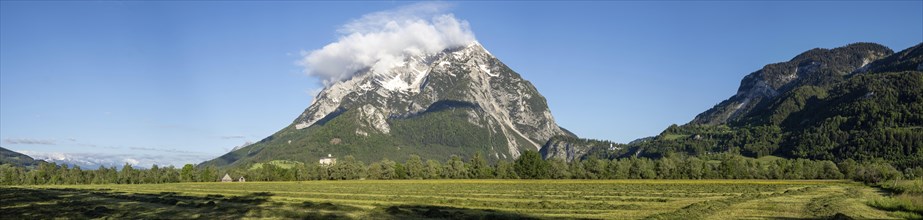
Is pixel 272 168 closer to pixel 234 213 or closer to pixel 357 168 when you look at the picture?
pixel 357 168

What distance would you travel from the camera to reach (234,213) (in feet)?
145

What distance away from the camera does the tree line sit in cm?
14838

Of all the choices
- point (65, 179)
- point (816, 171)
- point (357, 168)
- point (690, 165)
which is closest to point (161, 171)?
point (65, 179)

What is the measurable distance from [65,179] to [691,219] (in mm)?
199725

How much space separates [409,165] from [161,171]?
277ft

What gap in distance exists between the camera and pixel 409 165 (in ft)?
597

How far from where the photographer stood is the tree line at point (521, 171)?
14838 cm

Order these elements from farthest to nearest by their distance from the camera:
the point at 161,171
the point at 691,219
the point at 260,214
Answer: the point at 161,171 < the point at 260,214 < the point at 691,219

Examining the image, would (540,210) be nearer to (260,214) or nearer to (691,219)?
(691,219)

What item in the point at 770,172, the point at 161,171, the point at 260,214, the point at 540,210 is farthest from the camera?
the point at 161,171

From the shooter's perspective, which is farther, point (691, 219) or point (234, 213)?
point (234, 213)

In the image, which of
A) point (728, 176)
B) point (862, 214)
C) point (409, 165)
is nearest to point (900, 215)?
point (862, 214)

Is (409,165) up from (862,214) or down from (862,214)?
up

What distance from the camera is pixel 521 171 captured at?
6447 inches
